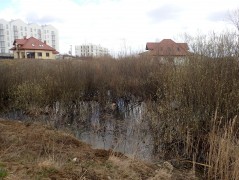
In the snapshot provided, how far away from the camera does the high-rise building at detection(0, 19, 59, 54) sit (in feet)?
265

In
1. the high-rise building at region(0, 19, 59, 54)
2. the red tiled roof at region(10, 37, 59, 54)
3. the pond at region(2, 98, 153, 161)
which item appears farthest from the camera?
the high-rise building at region(0, 19, 59, 54)

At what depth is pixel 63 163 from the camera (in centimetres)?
426

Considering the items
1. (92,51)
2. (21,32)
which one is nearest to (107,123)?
(92,51)

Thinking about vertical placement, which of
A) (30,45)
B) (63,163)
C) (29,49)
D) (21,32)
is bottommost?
(63,163)

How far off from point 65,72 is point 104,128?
3.77 meters

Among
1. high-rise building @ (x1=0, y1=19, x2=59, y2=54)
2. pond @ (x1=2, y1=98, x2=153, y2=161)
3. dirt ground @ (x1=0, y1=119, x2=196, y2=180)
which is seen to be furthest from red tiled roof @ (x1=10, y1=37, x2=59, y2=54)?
dirt ground @ (x1=0, y1=119, x2=196, y2=180)

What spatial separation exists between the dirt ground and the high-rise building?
259ft

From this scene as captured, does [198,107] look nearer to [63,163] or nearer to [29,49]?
[63,163]

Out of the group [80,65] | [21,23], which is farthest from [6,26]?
[80,65]

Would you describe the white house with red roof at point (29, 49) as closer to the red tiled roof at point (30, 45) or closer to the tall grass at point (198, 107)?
the red tiled roof at point (30, 45)

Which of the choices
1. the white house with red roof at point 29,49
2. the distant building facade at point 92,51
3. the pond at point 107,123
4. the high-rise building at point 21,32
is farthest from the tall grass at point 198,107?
the high-rise building at point 21,32

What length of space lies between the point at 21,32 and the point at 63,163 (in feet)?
301

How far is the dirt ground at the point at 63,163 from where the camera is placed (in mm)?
3705

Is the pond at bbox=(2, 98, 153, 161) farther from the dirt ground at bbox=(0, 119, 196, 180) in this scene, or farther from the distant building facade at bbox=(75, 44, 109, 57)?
the distant building facade at bbox=(75, 44, 109, 57)
